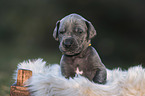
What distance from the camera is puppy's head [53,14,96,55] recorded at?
1.19 meters

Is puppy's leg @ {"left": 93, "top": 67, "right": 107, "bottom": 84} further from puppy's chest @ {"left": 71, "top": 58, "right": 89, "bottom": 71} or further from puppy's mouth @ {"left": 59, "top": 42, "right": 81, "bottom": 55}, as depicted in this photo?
puppy's mouth @ {"left": 59, "top": 42, "right": 81, "bottom": 55}

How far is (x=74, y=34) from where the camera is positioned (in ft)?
4.04

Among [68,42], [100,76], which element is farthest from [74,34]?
[100,76]

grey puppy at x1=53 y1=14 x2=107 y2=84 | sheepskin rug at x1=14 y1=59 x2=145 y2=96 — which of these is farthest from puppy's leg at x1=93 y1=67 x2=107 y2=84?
sheepskin rug at x1=14 y1=59 x2=145 y2=96

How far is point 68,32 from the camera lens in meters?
1.24

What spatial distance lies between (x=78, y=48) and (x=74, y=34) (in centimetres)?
10

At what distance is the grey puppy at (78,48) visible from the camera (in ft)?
3.95

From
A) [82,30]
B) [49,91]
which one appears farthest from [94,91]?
[82,30]

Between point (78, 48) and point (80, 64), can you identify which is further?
point (80, 64)

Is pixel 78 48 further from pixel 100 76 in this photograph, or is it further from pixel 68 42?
pixel 100 76

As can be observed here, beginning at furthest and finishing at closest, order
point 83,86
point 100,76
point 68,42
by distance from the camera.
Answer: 1. point 100,76
2. point 68,42
3. point 83,86

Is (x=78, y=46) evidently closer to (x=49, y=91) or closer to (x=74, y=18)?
(x=74, y=18)

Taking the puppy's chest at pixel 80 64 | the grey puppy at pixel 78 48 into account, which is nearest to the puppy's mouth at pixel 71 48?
the grey puppy at pixel 78 48

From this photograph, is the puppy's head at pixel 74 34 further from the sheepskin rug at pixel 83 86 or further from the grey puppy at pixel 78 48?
the sheepskin rug at pixel 83 86
